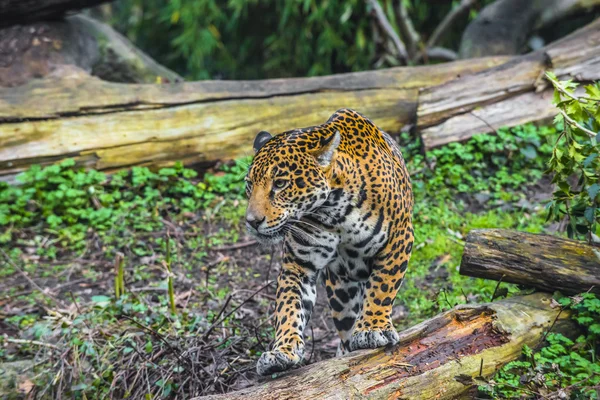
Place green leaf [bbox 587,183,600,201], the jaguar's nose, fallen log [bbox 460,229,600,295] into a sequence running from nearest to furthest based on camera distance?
the jaguar's nose < green leaf [bbox 587,183,600,201] < fallen log [bbox 460,229,600,295]

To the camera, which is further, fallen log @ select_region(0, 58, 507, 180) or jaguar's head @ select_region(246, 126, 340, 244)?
fallen log @ select_region(0, 58, 507, 180)

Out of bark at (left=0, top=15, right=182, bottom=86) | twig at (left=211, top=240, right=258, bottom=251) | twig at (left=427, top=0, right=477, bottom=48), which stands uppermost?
twig at (left=427, top=0, right=477, bottom=48)

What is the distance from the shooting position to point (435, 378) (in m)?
4.93

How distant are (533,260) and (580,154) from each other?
2.99 feet

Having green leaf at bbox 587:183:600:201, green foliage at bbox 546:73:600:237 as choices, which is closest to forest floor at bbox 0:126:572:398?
green foliage at bbox 546:73:600:237

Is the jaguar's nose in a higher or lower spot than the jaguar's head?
lower

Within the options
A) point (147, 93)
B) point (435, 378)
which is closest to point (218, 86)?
point (147, 93)

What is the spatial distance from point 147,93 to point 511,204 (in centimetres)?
477

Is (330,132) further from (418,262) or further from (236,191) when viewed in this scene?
(236,191)

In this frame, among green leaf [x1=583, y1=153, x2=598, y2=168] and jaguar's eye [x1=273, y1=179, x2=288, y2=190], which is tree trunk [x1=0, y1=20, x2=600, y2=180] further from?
jaguar's eye [x1=273, y1=179, x2=288, y2=190]

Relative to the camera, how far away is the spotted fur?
15.4 feet

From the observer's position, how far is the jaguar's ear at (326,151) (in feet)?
15.6

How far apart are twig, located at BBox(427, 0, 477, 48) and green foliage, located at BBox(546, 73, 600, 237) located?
334 inches

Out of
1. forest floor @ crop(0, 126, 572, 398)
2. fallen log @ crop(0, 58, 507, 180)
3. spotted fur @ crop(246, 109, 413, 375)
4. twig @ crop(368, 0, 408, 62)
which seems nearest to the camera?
spotted fur @ crop(246, 109, 413, 375)
